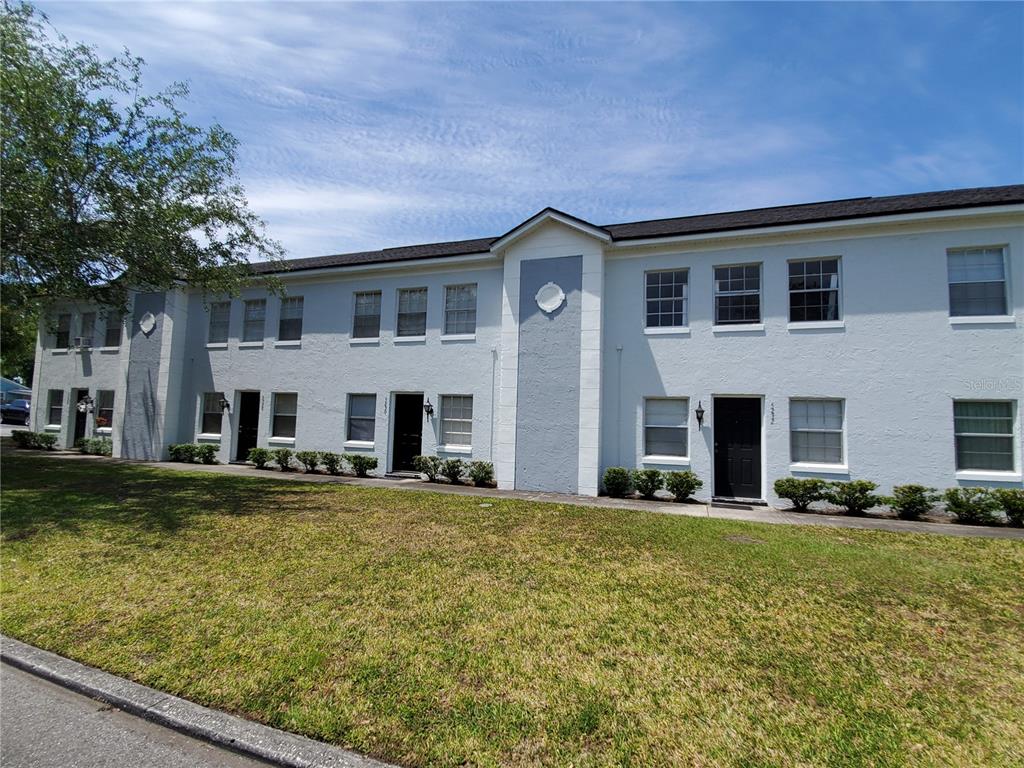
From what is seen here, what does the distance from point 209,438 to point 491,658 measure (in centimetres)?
1774

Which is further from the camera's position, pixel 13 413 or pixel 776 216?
pixel 13 413

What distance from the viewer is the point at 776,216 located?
12.8 metres

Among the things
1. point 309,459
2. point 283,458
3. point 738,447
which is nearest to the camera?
point 738,447

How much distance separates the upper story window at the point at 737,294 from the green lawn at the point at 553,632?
588 centimetres

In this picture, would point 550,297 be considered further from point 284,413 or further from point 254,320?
point 254,320

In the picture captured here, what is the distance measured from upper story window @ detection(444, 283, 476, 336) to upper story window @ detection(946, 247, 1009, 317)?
11.6m

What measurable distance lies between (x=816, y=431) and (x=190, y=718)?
496 inches

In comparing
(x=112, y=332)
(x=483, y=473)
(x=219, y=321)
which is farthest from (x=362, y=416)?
(x=112, y=332)

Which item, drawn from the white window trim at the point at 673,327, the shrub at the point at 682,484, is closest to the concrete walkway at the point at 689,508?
the shrub at the point at 682,484

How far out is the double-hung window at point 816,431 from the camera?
1166cm

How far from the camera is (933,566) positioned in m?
6.75

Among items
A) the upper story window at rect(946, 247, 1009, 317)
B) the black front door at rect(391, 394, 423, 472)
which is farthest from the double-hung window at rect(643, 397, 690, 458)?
the black front door at rect(391, 394, 423, 472)

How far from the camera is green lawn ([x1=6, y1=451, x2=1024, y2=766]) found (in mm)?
3176

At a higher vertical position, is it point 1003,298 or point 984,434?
point 1003,298
